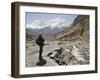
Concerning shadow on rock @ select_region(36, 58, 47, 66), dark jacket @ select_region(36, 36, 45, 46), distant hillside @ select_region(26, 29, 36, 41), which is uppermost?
distant hillside @ select_region(26, 29, 36, 41)

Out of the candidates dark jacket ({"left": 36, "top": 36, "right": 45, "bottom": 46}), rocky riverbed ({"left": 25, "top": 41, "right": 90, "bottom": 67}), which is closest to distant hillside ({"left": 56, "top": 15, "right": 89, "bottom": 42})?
rocky riverbed ({"left": 25, "top": 41, "right": 90, "bottom": 67})

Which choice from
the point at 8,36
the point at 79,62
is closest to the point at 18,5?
the point at 8,36

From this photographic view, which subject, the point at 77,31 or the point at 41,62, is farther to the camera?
the point at 77,31

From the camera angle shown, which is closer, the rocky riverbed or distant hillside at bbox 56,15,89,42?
the rocky riverbed

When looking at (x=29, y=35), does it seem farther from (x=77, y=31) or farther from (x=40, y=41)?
(x=77, y=31)

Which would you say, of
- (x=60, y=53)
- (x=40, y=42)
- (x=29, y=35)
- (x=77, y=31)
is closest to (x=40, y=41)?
(x=40, y=42)

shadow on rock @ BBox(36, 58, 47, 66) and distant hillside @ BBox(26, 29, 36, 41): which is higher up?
distant hillside @ BBox(26, 29, 36, 41)

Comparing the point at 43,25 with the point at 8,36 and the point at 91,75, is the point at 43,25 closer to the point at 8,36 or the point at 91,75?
the point at 8,36

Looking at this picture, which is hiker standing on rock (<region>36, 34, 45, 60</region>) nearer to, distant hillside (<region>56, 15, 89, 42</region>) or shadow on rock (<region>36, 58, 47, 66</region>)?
shadow on rock (<region>36, 58, 47, 66</region>)
